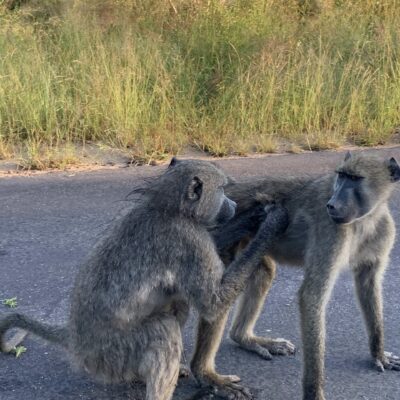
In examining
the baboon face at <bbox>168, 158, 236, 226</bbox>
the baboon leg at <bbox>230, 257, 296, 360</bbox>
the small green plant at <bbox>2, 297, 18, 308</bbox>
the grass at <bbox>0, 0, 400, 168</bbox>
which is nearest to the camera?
the baboon face at <bbox>168, 158, 236, 226</bbox>

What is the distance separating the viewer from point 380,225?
11.9 ft

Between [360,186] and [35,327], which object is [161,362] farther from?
[360,186]

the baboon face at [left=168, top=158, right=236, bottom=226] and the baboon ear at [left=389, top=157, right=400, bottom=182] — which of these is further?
the baboon ear at [left=389, top=157, right=400, bottom=182]

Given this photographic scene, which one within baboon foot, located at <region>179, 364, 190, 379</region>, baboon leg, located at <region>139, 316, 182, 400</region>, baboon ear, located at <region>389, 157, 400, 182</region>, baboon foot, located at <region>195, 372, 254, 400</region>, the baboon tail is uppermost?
baboon ear, located at <region>389, 157, 400, 182</region>

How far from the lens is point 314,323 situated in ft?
10.9

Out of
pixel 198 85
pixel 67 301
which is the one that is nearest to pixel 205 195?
pixel 67 301

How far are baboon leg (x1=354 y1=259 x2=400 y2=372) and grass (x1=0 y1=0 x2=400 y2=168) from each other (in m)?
3.42

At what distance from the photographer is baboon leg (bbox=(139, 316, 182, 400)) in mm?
3041

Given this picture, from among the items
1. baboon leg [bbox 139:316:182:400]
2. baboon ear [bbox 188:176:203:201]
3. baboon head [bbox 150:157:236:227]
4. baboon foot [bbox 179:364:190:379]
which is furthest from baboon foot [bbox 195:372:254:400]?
baboon ear [bbox 188:176:203:201]

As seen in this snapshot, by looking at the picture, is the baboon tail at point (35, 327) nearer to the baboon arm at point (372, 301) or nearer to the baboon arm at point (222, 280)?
the baboon arm at point (222, 280)

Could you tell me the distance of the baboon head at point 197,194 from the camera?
3326 mm

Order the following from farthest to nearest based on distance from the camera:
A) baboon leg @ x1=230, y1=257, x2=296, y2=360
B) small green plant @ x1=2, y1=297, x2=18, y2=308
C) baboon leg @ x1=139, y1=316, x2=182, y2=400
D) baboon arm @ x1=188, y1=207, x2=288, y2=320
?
small green plant @ x1=2, y1=297, x2=18, y2=308
baboon leg @ x1=230, y1=257, x2=296, y2=360
baboon arm @ x1=188, y1=207, x2=288, y2=320
baboon leg @ x1=139, y1=316, x2=182, y2=400

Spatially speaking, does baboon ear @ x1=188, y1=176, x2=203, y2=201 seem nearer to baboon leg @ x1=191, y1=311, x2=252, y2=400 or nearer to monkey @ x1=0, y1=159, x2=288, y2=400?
monkey @ x1=0, y1=159, x2=288, y2=400

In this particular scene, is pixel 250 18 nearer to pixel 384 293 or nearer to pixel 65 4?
pixel 65 4
